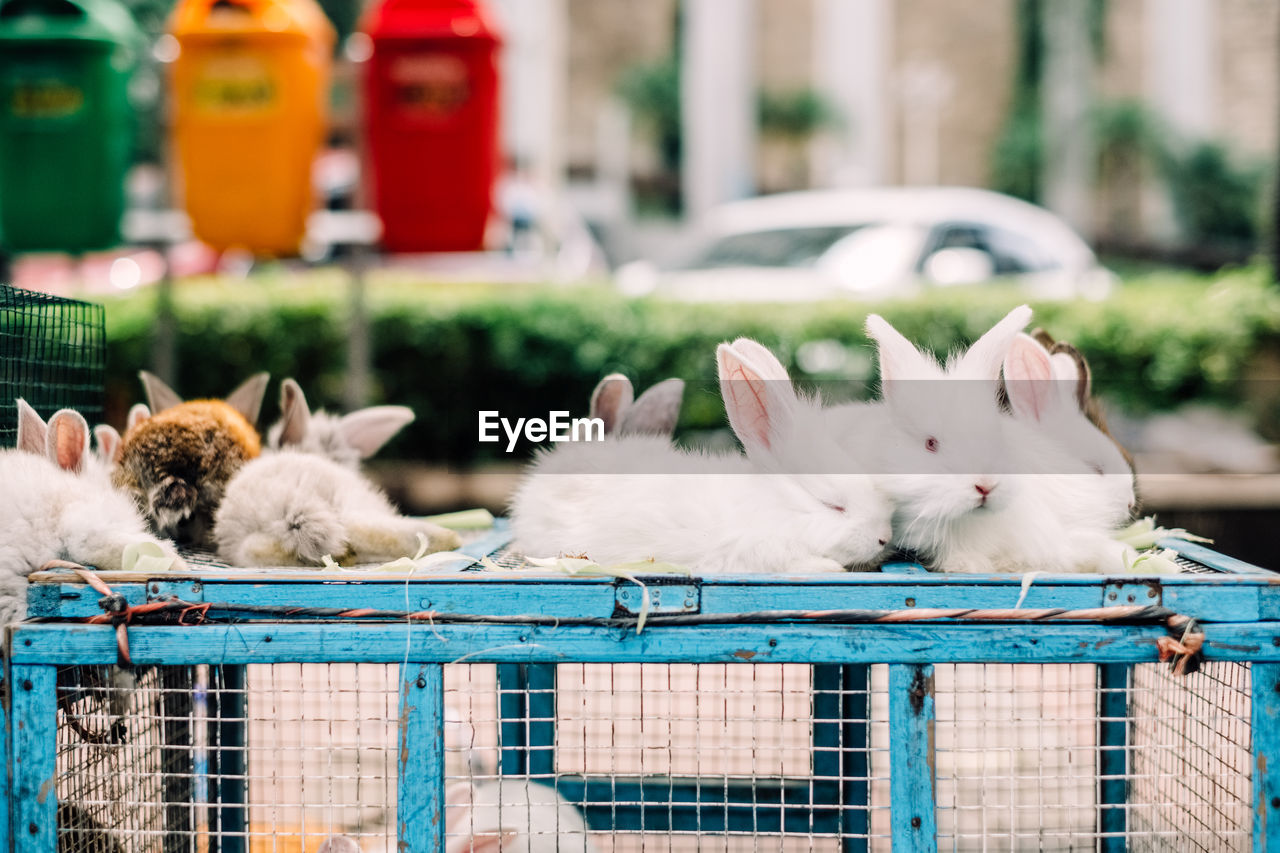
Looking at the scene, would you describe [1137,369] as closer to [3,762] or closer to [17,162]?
[17,162]

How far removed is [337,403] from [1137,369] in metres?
3.99

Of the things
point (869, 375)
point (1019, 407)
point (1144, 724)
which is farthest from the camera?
point (869, 375)

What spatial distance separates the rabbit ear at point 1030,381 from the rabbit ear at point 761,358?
42 cm

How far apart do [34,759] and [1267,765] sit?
167cm

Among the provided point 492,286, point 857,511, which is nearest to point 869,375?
point 492,286

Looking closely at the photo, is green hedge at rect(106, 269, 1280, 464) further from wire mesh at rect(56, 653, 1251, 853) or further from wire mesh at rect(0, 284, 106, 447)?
wire mesh at rect(0, 284, 106, 447)

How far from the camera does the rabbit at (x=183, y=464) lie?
6.89 ft

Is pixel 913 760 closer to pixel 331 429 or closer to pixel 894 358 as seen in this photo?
pixel 894 358

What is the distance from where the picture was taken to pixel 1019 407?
2.04 metres

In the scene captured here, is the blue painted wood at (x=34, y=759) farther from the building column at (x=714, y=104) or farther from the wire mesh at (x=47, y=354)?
the building column at (x=714, y=104)

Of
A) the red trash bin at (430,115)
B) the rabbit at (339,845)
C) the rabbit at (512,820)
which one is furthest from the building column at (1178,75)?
the rabbit at (339,845)

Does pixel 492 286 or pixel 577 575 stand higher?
pixel 492 286

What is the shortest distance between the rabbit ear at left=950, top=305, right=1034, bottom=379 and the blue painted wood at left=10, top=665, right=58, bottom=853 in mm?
1373

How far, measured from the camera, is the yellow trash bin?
4.39 m
